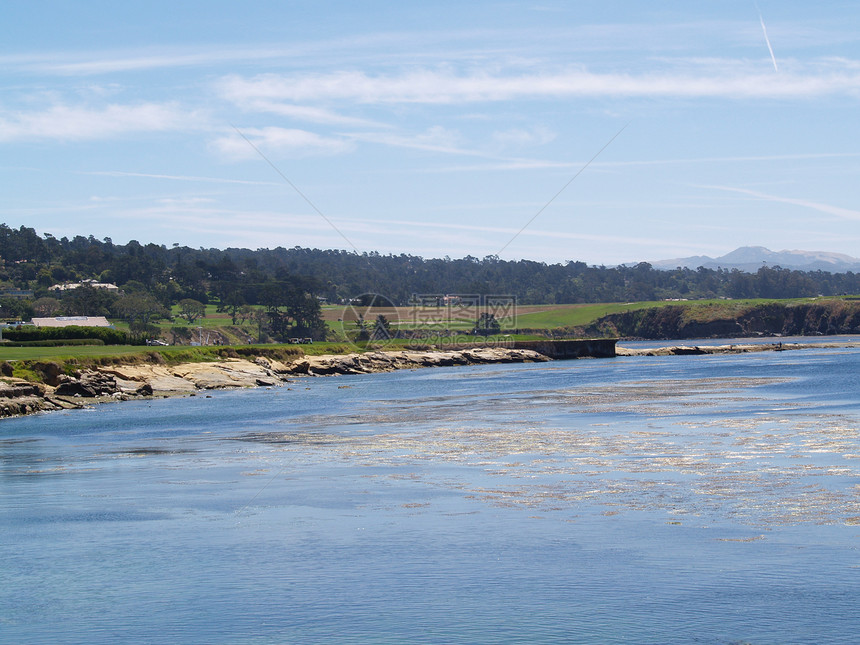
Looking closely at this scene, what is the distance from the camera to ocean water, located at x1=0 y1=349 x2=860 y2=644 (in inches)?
533

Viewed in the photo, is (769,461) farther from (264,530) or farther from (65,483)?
(65,483)

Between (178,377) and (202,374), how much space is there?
329 centimetres

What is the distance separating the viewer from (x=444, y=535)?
61.0ft

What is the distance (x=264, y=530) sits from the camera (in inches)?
776

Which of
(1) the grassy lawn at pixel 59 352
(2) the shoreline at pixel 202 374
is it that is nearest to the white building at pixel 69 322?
(2) the shoreline at pixel 202 374

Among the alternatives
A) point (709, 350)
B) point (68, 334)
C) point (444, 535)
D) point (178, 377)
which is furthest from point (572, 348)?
point (444, 535)

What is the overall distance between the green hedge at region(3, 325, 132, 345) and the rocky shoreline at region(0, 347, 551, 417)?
13576mm

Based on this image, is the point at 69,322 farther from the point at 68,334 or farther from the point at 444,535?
the point at 444,535

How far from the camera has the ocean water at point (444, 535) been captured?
13.5 meters

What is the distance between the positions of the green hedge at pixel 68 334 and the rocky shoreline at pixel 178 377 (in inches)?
534

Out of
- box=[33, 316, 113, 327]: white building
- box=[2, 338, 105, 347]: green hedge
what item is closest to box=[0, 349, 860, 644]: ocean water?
box=[2, 338, 105, 347]: green hedge

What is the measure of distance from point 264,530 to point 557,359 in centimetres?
12071
